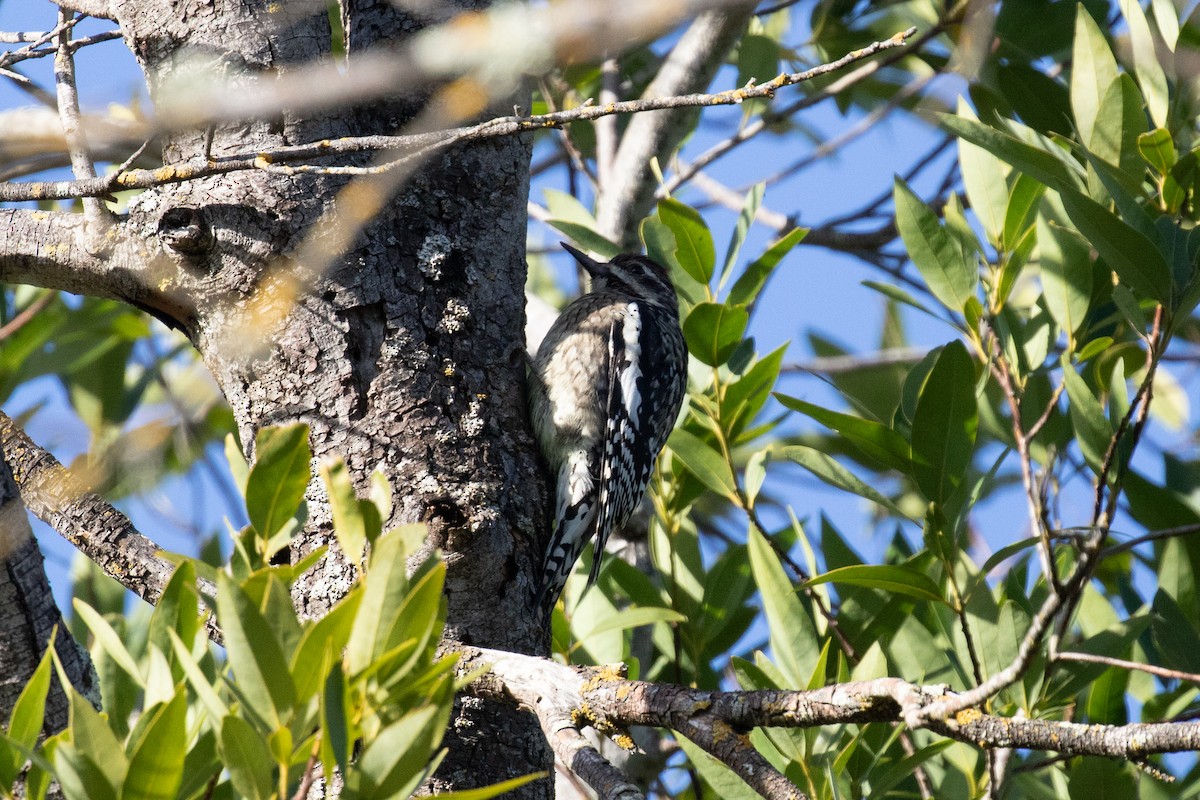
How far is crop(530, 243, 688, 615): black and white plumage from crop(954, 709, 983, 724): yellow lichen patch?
5.93 ft

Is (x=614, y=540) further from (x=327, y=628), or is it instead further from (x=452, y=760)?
(x=327, y=628)

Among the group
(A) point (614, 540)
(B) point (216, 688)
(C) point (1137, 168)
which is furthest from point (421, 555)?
(A) point (614, 540)

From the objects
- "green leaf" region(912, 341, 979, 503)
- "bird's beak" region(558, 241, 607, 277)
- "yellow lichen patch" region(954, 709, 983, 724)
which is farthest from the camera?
"bird's beak" region(558, 241, 607, 277)

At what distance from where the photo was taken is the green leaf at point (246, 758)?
44.0 inches

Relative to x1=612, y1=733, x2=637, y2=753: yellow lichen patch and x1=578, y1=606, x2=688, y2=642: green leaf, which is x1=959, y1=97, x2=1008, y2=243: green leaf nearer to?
x1=578, y1=606, x2=688, y2=642: green leaf

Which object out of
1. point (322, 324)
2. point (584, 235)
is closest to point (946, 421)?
point (322, 324)

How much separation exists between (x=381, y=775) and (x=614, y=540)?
117 inches

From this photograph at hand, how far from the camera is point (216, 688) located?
1293mm

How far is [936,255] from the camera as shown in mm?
2764

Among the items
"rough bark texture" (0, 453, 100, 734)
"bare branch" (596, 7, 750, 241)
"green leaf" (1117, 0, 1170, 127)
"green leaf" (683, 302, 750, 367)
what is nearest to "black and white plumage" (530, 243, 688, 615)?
"bare branch" (596, 7, 750, 241)

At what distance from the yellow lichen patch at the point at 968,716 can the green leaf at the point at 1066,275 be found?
1.77 metres

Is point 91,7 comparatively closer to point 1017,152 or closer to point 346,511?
point 346,511

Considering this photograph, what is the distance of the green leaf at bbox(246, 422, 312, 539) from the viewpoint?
1.34 meters

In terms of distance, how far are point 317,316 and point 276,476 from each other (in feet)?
2.73
